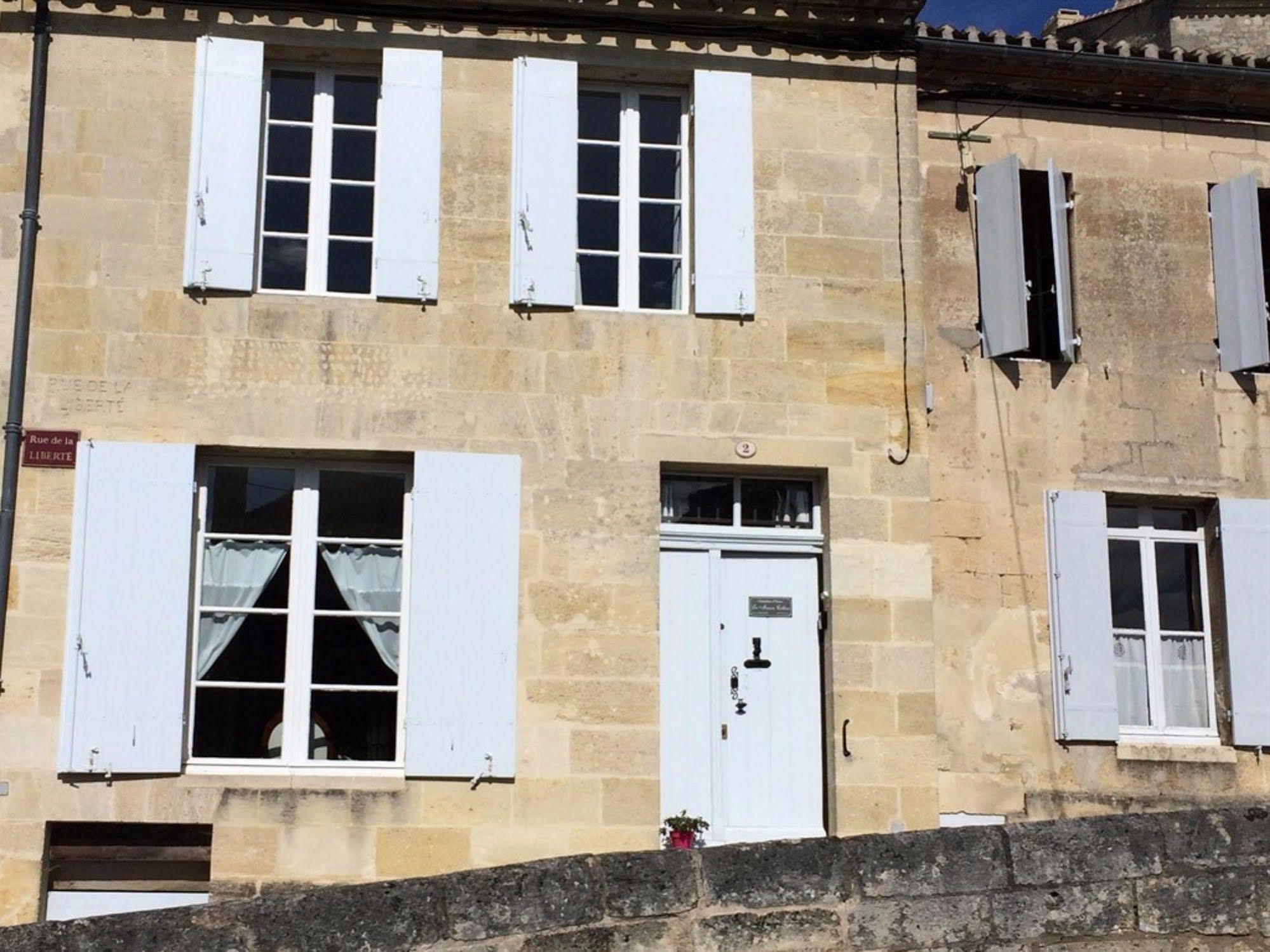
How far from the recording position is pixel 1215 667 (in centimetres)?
1007

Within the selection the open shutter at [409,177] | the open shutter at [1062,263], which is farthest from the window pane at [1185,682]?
the open shutter at [409,177]

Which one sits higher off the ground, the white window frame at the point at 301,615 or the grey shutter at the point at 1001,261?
the grey shutter at the point at 1001,261

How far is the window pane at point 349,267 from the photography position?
9.38 meters

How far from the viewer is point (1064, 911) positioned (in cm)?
568

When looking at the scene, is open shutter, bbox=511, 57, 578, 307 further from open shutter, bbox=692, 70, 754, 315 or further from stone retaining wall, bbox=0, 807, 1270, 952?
stone retaining wall, bbox=0, 807, 1270, 952

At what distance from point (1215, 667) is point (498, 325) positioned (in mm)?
4573

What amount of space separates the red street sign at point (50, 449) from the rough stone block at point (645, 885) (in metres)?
4.56

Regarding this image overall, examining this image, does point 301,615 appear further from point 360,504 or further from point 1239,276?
point 1239,276

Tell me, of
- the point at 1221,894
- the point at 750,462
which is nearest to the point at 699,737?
the point at 750,462

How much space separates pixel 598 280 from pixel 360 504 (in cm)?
180

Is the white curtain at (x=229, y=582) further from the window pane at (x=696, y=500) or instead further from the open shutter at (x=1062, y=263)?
the open shutter at (x=1062, y=263)

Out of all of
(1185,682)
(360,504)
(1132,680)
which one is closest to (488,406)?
(360,504)

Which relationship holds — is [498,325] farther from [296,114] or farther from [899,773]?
[899,773]

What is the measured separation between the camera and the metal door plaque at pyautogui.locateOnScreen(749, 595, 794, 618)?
31.0 ft
